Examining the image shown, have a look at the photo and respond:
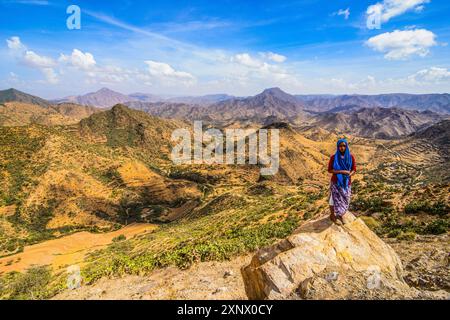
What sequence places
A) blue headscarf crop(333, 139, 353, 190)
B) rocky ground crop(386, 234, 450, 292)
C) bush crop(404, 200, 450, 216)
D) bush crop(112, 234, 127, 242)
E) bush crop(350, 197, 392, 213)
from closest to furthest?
rocky ground crop(386, 234, 450, 292), blue headscarf crop(333, 139, 353, 190), bush crop(404, 200, 450, 216), bush crop(350, 197, 392, 213), bush crop(112, 234, 127, 242)

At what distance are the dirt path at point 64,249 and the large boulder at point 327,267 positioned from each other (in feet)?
112

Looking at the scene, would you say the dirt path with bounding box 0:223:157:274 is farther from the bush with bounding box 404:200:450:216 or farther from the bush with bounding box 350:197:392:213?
the bush with bounding box 404:200:450:216

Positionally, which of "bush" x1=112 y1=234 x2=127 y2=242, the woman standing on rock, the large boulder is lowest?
"bush" x1=112 y1=234 x2=127 y2=242

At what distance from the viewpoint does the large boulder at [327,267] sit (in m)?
6.03

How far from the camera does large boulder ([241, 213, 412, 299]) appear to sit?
6.03 meters

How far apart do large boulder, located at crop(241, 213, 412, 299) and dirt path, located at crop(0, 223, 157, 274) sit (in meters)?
34.2

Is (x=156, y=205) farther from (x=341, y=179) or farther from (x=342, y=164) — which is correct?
(x=342, y=164)

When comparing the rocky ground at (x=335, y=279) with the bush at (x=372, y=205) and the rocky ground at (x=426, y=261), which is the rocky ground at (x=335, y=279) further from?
the bush at (x=372, y=205)

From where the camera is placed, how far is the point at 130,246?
37.7 meters

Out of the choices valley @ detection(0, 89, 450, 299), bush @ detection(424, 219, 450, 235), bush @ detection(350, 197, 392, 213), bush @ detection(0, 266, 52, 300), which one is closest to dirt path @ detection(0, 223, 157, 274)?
valley @ detection(0, 89, 450, 299)

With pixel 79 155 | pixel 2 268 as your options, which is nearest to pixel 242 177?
pixel 79 155

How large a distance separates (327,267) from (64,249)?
46795 millimetres

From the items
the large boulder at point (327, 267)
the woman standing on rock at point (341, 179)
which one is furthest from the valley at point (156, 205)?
the woman standing on rock at point (341, 179)
